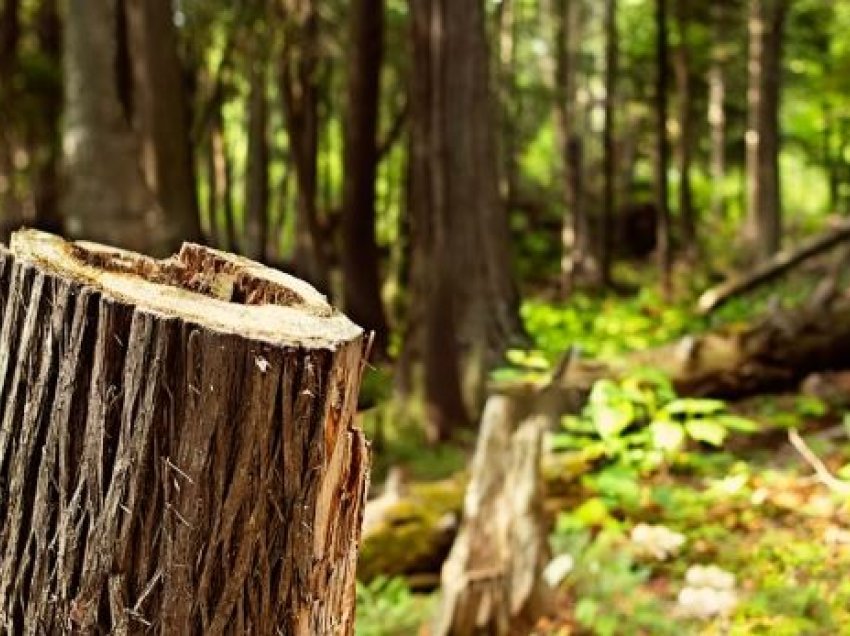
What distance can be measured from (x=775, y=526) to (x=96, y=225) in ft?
→ 21.5

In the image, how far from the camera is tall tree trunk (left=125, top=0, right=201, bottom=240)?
32.6 feet

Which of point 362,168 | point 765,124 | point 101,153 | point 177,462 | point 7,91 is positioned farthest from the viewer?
point 7,91

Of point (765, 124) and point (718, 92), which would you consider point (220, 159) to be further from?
point (765, 124)

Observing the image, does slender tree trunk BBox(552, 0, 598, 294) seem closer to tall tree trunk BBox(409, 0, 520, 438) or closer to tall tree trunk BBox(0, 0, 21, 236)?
tall tree trunk BBox(409, 0, 520, 438)

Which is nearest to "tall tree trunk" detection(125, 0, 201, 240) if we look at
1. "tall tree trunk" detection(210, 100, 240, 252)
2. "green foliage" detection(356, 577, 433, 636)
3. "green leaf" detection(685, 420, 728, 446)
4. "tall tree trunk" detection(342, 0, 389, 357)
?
"tall tree trunk" detection(342, 0, 389, 357)

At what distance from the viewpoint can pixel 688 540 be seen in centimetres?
493

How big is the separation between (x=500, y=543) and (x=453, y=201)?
5.09 meters

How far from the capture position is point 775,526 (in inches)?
192

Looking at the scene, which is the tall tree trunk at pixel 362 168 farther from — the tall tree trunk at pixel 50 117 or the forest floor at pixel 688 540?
the tall tree trunk at pixel 50 117

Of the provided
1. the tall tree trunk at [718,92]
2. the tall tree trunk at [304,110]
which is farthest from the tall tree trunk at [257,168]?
the tall tree trunk at [718,92]

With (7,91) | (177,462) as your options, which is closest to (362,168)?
(7,91)

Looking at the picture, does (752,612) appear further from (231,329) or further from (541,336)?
(541,336)

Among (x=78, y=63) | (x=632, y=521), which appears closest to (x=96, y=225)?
(x=78, y=63)

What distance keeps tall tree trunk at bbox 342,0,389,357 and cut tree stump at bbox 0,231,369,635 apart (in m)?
10.1
